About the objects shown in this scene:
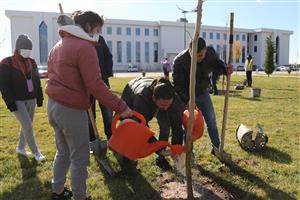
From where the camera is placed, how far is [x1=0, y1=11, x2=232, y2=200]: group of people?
3.21m

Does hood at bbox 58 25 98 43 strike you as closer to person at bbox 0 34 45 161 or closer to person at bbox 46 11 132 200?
person at bbox 46 11 132 200

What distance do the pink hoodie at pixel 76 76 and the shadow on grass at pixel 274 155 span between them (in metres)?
3.14

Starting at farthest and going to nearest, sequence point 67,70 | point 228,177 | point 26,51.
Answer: point 26,51 < point 228,177 < point 67,70

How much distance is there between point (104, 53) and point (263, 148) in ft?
9.89

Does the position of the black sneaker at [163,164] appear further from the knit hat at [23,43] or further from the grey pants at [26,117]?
the knit hat at [23,43]

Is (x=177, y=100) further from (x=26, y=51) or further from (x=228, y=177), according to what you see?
(x=26, y=51)

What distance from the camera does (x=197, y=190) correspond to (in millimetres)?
4445

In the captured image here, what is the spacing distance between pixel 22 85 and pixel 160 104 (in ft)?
7.43

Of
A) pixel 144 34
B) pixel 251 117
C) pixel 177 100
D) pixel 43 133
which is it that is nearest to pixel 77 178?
pixel 177 100

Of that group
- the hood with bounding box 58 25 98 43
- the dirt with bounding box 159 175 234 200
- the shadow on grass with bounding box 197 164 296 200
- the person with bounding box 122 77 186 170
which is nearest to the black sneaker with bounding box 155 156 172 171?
the person with bounding box 122 77 186 170

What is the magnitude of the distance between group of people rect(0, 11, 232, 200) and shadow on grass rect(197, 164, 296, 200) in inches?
22.9

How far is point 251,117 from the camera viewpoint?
9461 mm

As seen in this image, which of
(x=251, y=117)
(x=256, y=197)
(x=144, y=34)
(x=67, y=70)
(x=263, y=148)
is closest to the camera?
(x=67, y=70)

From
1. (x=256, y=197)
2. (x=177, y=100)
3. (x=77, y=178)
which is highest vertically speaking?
(x=177, y=100)
